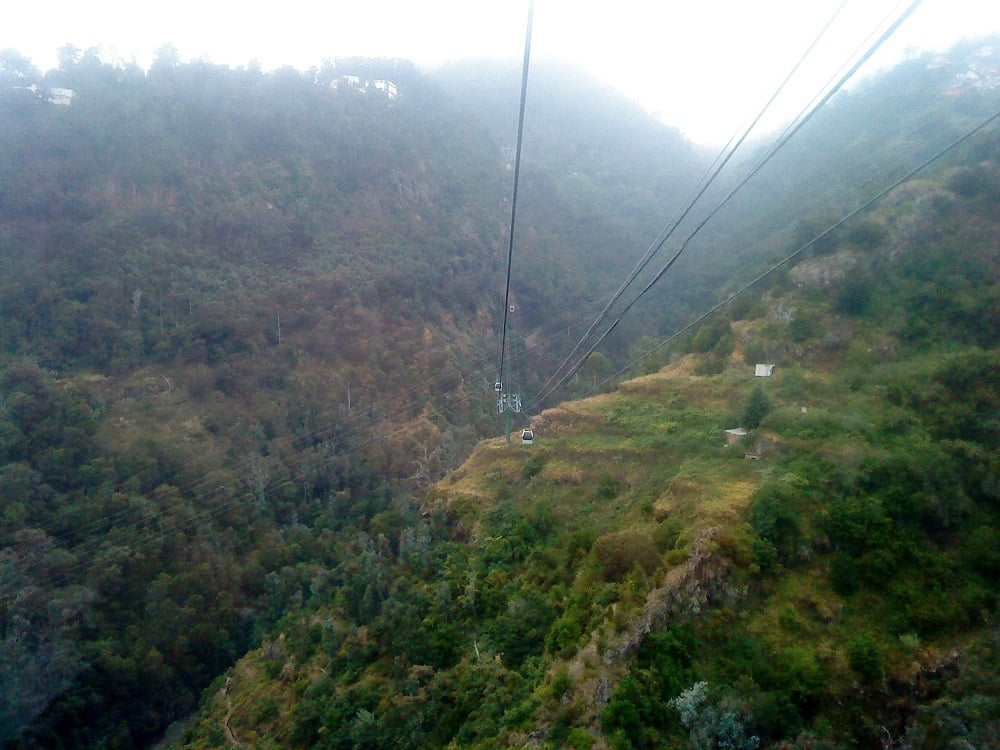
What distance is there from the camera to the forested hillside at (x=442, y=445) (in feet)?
40.2

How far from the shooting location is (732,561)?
12.8m

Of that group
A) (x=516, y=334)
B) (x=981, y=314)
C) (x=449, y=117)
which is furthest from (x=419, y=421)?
(x=449, y=117)

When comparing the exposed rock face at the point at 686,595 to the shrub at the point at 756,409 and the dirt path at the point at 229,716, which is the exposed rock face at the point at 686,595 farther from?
the dirt path at the point at 229,716

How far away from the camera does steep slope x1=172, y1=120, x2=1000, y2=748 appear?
10.9 metres

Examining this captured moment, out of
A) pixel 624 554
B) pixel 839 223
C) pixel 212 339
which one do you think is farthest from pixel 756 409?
pixel 212 339

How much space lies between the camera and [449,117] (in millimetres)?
71625

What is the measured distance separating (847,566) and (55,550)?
2852cm

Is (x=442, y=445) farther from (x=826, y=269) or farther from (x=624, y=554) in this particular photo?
(x=624, y=554)

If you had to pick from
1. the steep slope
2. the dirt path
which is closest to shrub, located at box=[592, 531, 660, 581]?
the steep slope

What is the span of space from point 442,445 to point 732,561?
88.2ft

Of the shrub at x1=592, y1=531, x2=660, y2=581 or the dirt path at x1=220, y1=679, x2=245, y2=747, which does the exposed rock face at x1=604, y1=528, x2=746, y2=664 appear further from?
the dirt path at x1=220, y1=679, x2=245, y2=747

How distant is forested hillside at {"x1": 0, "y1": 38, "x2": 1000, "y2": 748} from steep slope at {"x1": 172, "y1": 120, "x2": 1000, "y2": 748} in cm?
Result: 8

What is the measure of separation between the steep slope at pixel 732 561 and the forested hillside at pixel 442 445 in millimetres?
80

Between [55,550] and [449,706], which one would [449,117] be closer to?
[55,550]
